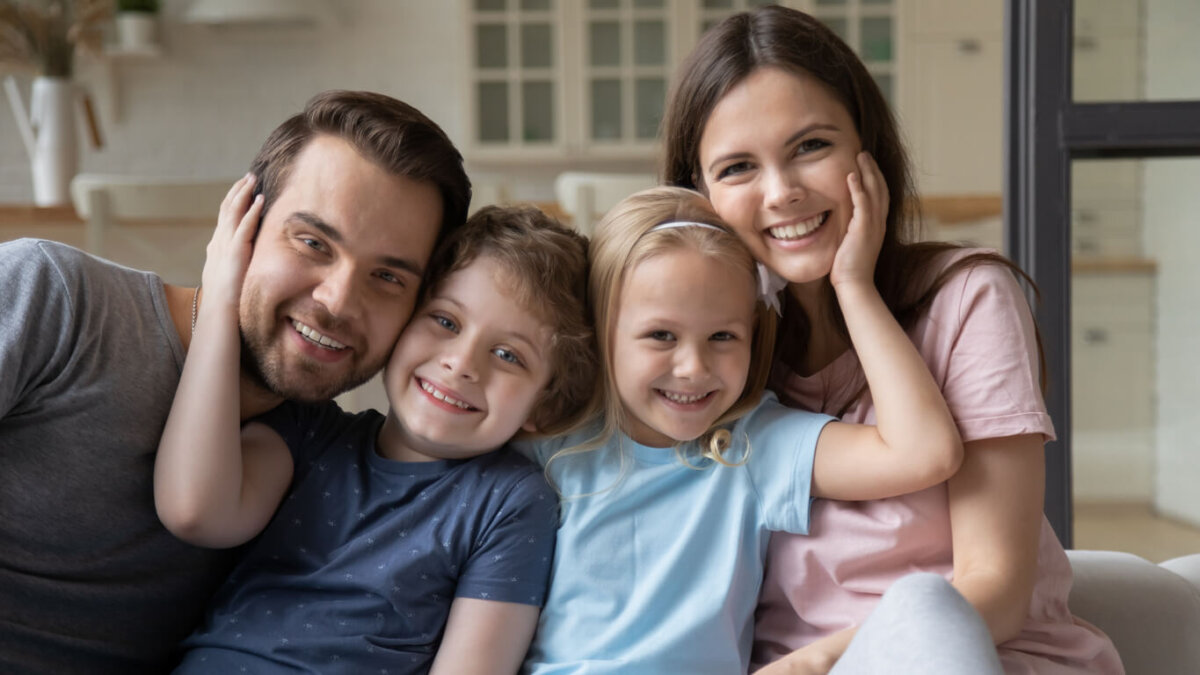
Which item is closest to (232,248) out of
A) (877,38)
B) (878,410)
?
(878,410)

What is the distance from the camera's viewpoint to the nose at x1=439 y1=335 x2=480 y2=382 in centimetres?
124

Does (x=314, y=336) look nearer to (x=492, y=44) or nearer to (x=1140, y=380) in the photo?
(x=1140, y=380)

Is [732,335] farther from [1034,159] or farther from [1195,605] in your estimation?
[1034,159]

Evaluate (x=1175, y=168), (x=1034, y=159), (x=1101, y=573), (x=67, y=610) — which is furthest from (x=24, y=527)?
(x=1175, y=168)

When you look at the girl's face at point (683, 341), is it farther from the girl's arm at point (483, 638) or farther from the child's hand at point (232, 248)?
the child's hand at point (232, 248)

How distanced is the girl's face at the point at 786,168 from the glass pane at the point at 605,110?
3924mm

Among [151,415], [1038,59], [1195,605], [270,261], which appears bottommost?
[1195,605]

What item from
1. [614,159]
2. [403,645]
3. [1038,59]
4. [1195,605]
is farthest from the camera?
[614,159]

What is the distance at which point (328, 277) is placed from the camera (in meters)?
1.25

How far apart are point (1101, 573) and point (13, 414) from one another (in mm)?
1252

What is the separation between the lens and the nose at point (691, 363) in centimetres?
122

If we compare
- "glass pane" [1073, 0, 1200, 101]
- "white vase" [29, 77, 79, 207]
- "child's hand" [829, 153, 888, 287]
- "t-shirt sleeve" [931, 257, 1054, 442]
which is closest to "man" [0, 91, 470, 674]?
"child's hand" [829, 153, 888, 287]

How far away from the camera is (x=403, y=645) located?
3.99ft

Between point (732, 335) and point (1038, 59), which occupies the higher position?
point (1038, 59)
